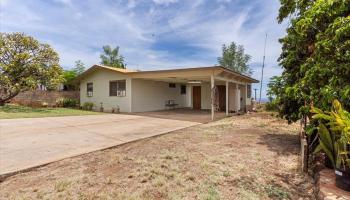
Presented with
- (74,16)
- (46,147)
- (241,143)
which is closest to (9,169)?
(46,147)

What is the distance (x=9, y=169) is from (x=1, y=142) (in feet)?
8.31

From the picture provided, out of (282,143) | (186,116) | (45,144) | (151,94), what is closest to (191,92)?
(151,94)

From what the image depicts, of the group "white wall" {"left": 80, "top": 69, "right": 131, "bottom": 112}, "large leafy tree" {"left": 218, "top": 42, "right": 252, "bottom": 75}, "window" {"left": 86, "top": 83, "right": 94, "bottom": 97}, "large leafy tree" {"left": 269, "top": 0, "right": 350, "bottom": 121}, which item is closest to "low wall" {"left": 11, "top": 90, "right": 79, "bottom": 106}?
"white wall" {"left": 80, "top": 69, "right": 131, "bottom": 112}

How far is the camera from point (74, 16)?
13.9 metres

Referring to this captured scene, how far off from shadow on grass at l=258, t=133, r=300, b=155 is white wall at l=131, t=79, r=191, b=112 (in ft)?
33.6

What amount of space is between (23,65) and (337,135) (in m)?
18.7

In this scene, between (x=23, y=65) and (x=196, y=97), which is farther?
(x=196, y=97)

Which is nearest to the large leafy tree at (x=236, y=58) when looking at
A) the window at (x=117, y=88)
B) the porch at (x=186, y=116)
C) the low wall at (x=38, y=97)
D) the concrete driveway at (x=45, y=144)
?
the porch at (x=186, y=116)

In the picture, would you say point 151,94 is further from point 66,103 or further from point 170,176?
point 170,176

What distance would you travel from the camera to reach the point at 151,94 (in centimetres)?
1723

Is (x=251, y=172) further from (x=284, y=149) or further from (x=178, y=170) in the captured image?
(x=284, y=149)

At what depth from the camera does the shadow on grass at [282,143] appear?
5457mm

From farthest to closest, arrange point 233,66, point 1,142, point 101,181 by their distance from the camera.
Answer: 1. point 233,66
2. point 1,142
3. point 101,181

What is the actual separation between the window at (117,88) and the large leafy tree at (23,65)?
431 cm
